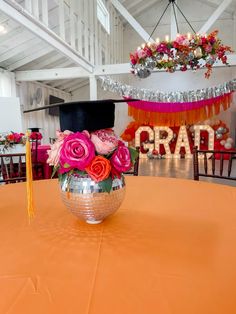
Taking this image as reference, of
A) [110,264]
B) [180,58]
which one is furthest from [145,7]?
[110,264]

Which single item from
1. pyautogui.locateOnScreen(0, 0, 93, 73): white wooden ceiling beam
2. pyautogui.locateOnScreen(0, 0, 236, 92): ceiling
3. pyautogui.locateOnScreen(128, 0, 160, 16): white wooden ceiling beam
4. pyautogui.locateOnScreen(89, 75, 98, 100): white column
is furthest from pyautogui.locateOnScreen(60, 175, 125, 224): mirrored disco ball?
pyautogui.locateOnScreen(128, 0, 160, 16): white wooden ceiling beam

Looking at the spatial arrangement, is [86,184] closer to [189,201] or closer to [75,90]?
[189,201]

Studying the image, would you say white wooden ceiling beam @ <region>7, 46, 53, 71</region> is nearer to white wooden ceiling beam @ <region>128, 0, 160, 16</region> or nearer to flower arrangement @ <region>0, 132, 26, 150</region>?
flower arrangement @ <region>0, 132, 26, 150</region>

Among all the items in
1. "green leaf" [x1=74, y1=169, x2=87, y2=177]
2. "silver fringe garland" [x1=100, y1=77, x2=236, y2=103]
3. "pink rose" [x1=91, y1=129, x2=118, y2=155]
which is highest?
"silver fringe garland" [x1=100, y1=77, x2=236, y2=103]

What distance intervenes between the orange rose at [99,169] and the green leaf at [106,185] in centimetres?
2

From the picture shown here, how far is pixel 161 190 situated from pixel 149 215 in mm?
387

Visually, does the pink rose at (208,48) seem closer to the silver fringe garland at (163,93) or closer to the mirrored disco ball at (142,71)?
the mirrored disco ball at (142,71)

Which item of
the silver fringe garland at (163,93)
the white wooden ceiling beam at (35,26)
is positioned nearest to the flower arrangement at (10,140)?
the white wooden ceiling beam at (35,26)

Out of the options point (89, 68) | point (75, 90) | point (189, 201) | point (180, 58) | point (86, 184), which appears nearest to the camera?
point (86, 184)

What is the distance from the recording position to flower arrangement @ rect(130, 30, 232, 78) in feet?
10.5

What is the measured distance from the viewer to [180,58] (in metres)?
3.43

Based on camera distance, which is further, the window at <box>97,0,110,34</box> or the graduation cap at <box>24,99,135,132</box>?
the window at <box>97,0,110,34</box>

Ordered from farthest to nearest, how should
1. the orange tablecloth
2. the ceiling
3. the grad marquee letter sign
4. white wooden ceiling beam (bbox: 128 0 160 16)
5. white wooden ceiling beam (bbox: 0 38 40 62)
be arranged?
white wooden ceiling beam (bbox: 128 0 160 16) < the grad marquee letter sign < white wooden ceiling beam (bbox: 0 38 40 62) < the ceiling < the orange tablecloth

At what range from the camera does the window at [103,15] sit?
713cm
